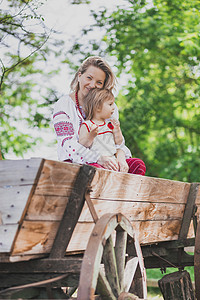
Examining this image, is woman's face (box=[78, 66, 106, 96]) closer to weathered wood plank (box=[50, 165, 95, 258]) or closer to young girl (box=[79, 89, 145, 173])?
young girl (box=[79, 89, 145, 173])

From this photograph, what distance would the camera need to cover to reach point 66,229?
2.07 meters

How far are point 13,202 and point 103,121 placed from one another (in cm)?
136

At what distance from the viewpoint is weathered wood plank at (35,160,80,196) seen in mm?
1856

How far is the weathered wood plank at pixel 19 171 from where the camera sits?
1.82 meters

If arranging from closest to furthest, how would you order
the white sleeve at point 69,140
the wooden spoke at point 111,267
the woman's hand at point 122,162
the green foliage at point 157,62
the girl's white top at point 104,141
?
the wooden spoke at point 111,267
the white sleeve at point 69,140
the girl's white top at point 104,141
the woman's hand at point 122,162
the green foliage at point 157,62

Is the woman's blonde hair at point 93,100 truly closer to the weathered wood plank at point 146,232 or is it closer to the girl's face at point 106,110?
the girl's face at point 106,110

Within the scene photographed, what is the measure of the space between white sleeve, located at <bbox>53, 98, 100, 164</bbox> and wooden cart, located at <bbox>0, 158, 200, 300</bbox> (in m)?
0.33

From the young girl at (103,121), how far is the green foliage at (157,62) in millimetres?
4568

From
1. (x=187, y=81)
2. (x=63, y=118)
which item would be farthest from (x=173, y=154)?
(x=63, y=118)

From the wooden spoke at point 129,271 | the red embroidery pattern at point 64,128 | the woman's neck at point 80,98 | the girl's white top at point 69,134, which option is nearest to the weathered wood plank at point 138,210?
the wooden spoke at point 129,271

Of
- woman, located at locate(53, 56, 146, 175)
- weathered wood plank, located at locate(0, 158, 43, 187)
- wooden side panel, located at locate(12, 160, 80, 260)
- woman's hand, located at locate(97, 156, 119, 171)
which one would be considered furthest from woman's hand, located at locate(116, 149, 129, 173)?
weathered wood plank, located at locate(0, 158, 43, 187)

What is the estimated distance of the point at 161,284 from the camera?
3.39 meters

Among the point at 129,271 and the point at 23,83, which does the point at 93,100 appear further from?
the point at 23,83

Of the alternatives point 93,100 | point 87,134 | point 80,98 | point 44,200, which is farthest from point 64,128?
point 44,200
